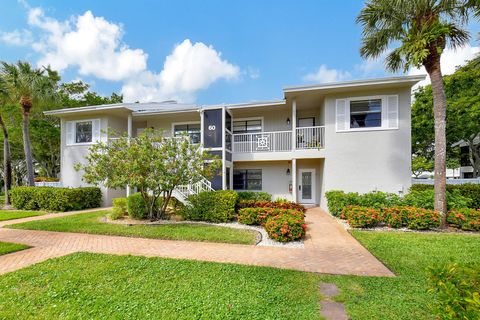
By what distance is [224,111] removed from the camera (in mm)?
13320

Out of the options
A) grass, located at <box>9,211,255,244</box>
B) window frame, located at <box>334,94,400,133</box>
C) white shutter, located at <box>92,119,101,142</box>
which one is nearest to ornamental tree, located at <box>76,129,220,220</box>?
grass, located at <box>9,211,255,244</box>

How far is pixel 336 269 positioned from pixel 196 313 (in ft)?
10.5

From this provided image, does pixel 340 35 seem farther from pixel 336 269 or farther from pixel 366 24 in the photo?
pixel 336 269

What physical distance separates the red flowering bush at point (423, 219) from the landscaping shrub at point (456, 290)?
269 inches

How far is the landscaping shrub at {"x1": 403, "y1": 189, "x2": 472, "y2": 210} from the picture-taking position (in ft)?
30.0

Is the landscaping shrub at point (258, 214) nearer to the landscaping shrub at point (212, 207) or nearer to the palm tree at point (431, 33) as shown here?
the landscaping shrub at point (212, 207)

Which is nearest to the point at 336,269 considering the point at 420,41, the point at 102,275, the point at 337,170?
the point at 102,275

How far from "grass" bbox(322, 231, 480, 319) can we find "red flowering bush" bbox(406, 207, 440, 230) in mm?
634

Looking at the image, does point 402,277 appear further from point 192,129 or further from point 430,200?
point 192,129

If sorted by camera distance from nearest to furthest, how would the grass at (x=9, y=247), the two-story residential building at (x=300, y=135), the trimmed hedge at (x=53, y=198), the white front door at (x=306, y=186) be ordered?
the grass at (x=9, y=247) → the two-story residential building at (x=300, y=135) → the trimmed hedge at (x=53, y=198) → the white front door at (x=306, y=186)

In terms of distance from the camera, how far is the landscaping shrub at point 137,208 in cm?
1020

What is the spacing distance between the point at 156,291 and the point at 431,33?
441 inches

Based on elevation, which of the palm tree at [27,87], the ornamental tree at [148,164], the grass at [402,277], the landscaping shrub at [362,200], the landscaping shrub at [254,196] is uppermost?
the palm tree at [27,87]

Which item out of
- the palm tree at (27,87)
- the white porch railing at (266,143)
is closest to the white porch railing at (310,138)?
→ the white porch railing at (266,143)
